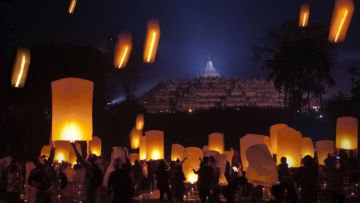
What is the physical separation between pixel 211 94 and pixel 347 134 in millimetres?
70731

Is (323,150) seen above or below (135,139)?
below

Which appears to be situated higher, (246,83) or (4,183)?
(246,83)

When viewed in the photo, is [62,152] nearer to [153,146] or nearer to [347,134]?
[153,146]

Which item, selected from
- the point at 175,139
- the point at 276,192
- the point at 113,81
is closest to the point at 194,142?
the point at 175,139

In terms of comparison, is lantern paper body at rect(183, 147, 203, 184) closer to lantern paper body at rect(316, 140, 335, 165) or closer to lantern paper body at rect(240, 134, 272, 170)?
lantern paper body at rect(240, 134, 272, 170)

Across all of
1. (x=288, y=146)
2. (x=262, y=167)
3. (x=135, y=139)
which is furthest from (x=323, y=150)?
(x=135, y=139)

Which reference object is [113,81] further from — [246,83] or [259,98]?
[246,83]

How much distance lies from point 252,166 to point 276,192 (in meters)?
4.64

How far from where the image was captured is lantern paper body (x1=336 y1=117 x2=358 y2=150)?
2480 cm

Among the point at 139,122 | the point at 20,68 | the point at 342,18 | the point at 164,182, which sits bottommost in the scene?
the point at 164,182

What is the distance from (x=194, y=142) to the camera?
50.4 m

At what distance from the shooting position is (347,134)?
81.7ft

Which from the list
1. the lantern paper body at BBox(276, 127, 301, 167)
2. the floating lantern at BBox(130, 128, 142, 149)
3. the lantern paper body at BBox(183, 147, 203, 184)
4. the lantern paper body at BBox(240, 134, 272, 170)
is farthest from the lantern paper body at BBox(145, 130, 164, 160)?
the floating lantern at BBox(130, 128, 142, 149)

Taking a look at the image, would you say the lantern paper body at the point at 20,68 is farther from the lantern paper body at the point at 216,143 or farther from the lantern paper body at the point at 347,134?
the lantern paper body at the point at 216,143
